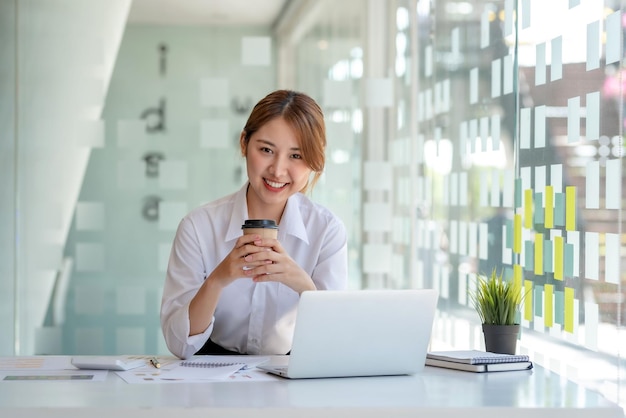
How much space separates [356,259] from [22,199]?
5.88ft

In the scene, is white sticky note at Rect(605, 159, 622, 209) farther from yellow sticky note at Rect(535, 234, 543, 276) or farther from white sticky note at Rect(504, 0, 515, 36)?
white sticky note at Rect(504, 0, 515, 36)

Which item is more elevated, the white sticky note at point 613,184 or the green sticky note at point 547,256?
the white sticky note at point 613,184

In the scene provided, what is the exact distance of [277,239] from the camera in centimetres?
259

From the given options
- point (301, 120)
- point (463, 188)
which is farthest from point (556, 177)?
point (463, 188)

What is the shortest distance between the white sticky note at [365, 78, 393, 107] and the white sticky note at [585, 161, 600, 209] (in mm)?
2352

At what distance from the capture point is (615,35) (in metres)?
2.63

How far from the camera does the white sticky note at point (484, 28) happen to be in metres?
3.89

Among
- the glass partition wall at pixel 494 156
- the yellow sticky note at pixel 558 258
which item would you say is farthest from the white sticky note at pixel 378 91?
the yellow sticky note at pixel 558 258

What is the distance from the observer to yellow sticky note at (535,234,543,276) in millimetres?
3168

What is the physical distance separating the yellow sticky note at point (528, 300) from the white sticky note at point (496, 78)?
831 mm

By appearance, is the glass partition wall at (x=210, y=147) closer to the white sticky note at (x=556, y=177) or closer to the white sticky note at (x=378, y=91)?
the white sticky note at (x=378, y=91)

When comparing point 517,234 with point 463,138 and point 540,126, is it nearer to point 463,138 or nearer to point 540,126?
point 540,126

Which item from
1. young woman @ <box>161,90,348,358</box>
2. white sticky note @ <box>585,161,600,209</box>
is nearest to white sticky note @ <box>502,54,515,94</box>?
white sticky note @ <box>585,161,600,209</box>

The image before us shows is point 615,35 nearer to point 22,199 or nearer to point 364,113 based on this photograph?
point 364,113
